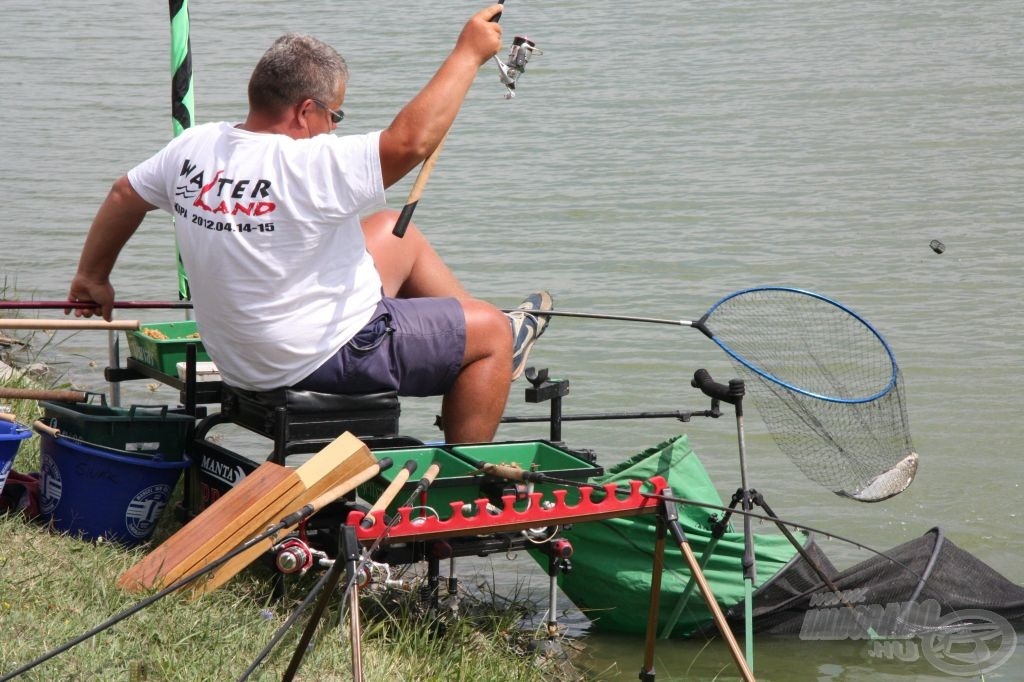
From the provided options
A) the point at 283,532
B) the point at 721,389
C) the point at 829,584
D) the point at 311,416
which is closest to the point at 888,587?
the point at 829,584

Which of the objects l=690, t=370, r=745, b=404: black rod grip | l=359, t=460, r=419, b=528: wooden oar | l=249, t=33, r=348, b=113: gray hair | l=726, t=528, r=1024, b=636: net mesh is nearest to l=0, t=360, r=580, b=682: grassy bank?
l=359, t=460, r=419, b=528: wooden oar

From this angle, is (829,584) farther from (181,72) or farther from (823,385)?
(181,72)

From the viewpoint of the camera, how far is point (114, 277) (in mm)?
9164

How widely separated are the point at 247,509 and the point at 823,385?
84.0 inches

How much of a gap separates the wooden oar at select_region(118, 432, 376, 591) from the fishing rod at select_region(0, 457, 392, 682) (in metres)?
0.05

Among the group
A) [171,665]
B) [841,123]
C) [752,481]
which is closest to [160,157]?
[171,665]

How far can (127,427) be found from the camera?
418 cm

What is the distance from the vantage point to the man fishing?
361cm

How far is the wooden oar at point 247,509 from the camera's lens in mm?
3471

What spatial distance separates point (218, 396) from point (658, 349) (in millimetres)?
3546

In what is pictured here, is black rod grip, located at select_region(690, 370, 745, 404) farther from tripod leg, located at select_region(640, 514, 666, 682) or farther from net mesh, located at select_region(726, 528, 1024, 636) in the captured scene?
net mesh, located at select_region(726, 528, 1024, 636)

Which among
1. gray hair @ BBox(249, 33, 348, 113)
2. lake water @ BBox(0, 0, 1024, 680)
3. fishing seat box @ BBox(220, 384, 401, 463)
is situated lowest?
lake water @ BBox(0, 0, 1024, 680)

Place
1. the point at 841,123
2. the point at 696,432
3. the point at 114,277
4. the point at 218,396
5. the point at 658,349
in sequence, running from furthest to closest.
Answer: the point at 841,123 → the point at 114,277 → the point at 658,349 → the point at 696,432 → the point at 218,396

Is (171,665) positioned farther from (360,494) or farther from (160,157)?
(160,157)
